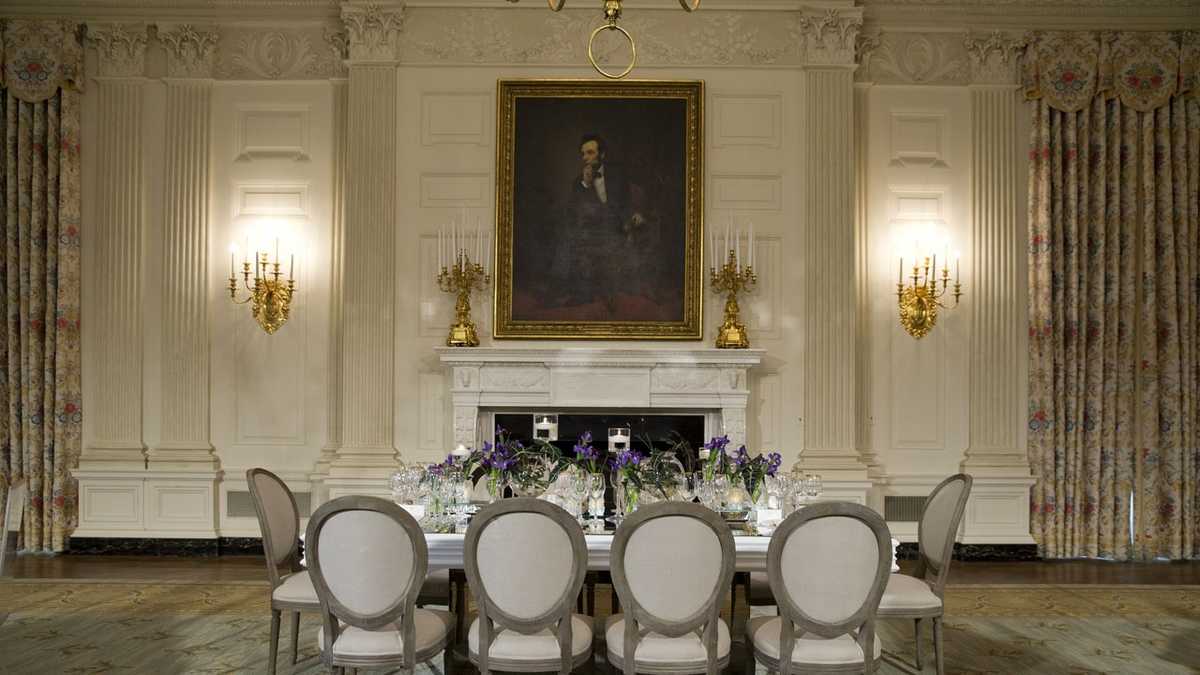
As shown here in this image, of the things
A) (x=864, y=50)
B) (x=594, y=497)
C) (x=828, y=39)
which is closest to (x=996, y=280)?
(x=864, y=50)

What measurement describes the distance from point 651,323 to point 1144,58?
12.9 feet

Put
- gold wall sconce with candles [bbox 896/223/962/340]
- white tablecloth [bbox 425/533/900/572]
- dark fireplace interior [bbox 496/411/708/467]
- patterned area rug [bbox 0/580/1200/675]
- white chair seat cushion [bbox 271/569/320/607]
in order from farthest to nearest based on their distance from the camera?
gold wall sconce with candles [bbox 896/223/962/340], dark fireplace interior [bbox 496/411/708/467], patterned area rug [bbox 0/580/1200/675], white chair seat cushion [bbox 271/569/320/607], white tablecloth [bbox 425/533/900/572]

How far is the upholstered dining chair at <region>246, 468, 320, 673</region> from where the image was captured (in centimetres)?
420

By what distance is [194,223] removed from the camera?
7.38m

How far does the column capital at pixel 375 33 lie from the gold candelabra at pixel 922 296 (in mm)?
3893

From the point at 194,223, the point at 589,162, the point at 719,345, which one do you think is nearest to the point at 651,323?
the point at 719,345

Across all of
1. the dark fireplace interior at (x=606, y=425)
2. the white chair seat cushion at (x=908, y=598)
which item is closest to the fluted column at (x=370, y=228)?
the dark fireplace interior at (x=606, y=425)

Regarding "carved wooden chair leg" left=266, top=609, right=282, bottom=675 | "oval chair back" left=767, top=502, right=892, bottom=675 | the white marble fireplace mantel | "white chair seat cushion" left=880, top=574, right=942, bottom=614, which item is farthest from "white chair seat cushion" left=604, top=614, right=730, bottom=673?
the white marble fireplace mantel

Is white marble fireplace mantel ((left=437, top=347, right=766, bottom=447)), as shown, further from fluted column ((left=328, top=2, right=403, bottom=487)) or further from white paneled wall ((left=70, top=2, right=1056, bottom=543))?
fluted column ((left=328, top=2, right=403, bottom=487))

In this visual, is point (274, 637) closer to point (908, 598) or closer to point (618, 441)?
point (618, 441)

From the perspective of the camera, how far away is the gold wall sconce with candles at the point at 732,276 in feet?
23.3

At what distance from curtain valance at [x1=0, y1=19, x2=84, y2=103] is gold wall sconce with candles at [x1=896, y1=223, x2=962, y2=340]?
6.03 m

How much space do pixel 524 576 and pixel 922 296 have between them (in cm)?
460

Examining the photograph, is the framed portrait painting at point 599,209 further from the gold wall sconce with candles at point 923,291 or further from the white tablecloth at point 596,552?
the white tablecloth at point 596,552
